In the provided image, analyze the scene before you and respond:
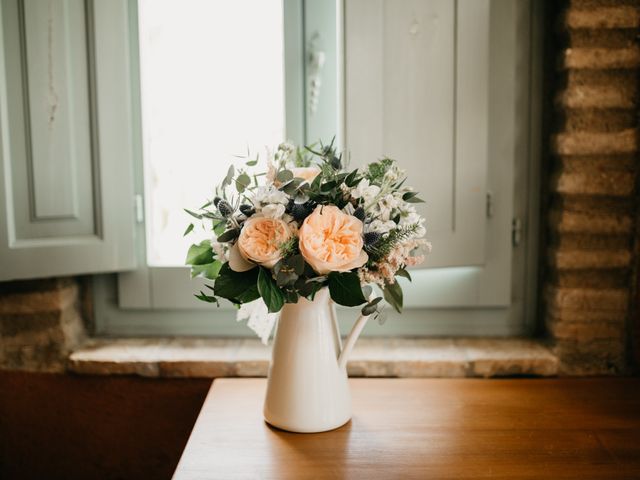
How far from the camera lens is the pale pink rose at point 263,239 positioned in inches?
45.8

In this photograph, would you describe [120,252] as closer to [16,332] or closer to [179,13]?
[16,332]

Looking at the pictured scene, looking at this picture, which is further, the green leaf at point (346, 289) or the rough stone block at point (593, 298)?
the rough stone block at point (593, 298)

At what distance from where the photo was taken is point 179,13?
71.4 inches

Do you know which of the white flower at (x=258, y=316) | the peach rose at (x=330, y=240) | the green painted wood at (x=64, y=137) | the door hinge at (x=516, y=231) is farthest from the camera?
the door hinge at (x=516, y=231)

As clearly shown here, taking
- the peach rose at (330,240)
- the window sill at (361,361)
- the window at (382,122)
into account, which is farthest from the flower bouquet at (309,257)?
the window at (382,122)

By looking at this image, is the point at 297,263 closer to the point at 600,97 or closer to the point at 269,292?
the point at 269,292

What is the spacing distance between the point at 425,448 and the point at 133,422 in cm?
92

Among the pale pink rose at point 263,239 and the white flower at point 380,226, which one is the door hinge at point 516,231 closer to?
the white flower at point 380,226

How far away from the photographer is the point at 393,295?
1312 millimetres

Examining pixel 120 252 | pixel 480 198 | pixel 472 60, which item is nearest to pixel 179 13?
pixel 120 252

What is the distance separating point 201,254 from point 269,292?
212 millimetres

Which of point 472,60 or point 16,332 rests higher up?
point 472,60

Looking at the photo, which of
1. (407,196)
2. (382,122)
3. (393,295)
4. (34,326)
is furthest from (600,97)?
(34,326)

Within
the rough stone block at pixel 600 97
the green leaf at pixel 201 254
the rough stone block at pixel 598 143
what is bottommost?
the green leaf at pixel 201 254
